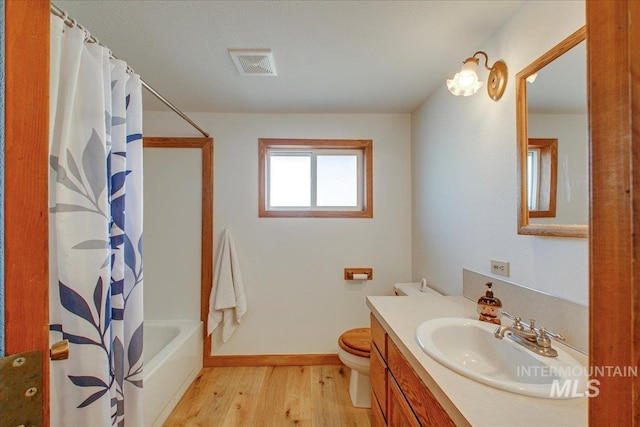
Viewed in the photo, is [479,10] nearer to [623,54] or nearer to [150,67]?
[623,54]

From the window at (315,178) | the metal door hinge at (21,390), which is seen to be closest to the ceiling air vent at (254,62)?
the window at (315,178)

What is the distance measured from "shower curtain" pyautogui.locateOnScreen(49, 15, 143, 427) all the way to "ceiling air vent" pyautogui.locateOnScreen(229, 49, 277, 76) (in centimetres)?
65

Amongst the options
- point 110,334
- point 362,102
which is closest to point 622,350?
point 110,334

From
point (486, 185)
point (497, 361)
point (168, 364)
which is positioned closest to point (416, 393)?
point (497, 361)

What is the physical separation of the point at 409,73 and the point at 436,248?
1193mm

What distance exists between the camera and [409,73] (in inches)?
68.5

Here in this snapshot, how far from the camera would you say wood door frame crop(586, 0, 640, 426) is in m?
0.34

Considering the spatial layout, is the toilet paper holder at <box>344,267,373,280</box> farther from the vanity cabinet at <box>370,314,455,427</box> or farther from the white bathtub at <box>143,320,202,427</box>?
the white bathtub at <box>143,320,202,427</box>

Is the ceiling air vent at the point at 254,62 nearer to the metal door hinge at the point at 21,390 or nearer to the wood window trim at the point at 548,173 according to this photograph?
the wood window trim at the point at 548,173

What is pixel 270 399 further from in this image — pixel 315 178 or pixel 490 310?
pixel 315 178

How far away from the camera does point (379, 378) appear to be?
1.32m

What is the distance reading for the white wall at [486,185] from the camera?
3.34ft

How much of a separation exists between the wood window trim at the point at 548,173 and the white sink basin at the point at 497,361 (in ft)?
1.64

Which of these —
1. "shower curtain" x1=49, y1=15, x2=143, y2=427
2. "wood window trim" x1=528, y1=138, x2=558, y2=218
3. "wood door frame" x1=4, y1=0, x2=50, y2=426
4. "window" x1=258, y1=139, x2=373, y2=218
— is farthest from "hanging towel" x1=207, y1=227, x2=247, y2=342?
"wood window trim" x1=528, y1=138, x2=558, y2=218
